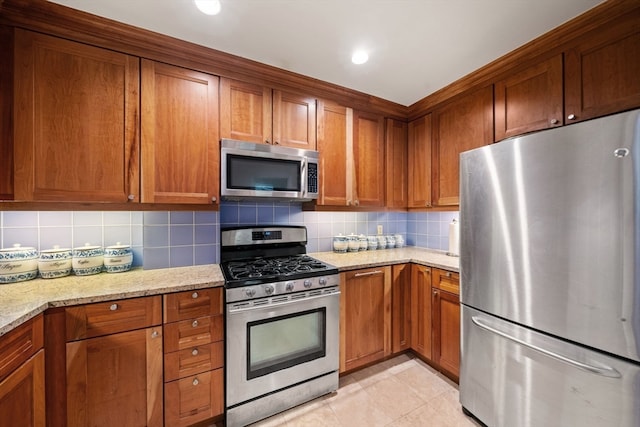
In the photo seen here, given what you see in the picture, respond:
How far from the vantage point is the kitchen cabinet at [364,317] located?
197cm

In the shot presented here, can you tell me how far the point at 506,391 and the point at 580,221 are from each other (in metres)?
1.00

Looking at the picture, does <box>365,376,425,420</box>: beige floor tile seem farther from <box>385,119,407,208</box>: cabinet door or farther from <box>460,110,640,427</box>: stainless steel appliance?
<box>385,119,407,208</box>: cabinet door

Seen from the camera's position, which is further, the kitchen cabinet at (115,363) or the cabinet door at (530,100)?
the cabinet door at (530,100)

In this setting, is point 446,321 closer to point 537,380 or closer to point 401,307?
point 401,307

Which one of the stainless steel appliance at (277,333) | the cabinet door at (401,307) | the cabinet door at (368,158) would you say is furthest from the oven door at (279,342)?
the cabinet door at (368,158)

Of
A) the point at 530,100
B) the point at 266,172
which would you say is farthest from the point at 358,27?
the point at 530,100

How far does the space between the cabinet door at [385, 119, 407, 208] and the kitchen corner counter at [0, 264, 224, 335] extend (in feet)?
5.80

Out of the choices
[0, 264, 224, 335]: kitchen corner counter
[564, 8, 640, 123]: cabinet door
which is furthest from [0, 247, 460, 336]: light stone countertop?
→ [564, 8, 640, 123]: cabinet door

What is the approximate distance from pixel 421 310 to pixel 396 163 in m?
1.42

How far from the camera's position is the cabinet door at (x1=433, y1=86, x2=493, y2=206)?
1.95 m

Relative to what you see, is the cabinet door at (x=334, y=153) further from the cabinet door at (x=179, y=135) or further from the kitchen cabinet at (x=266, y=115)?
the cabinet door at (x=179, y=135)

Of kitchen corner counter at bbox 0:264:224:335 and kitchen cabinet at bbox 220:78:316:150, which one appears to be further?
kitchen cabinet at bbox 220:78:316:150

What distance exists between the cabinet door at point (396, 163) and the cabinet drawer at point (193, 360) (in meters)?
1.91

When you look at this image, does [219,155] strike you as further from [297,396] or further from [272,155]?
[297,396]
